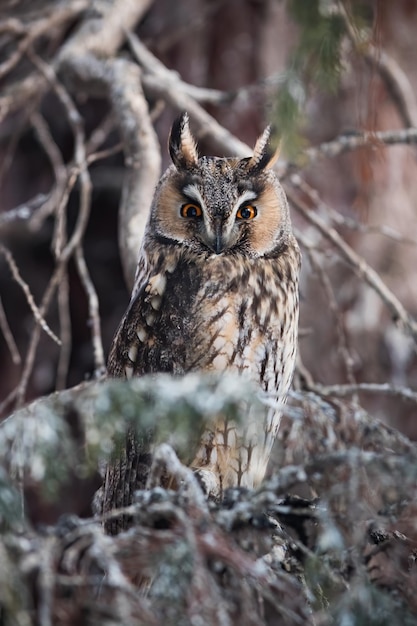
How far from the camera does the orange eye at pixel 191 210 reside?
220 centimetres

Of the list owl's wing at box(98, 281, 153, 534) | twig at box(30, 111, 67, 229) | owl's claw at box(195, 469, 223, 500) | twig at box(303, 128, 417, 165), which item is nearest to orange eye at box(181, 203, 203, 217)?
owl's wing at box(98, 281, 153, 534)

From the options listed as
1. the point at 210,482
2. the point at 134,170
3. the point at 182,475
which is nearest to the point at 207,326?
the point at 210,482

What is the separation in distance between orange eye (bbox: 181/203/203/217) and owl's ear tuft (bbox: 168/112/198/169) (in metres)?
0.11

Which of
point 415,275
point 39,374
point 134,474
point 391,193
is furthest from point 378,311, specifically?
point 134,474

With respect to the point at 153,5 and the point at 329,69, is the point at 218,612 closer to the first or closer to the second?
the point at 329,69

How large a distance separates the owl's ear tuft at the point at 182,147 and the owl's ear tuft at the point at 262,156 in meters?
0.15

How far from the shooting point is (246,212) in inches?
87.9

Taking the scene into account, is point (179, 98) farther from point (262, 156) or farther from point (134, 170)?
point (262, 156)

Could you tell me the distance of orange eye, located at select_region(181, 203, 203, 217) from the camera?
7.20ft

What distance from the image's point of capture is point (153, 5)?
165 inches

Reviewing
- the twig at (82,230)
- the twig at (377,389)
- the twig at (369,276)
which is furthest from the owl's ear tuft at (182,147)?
the twig at (377,389)

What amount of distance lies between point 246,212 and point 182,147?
9.6 inches

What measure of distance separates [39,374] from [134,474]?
235cm

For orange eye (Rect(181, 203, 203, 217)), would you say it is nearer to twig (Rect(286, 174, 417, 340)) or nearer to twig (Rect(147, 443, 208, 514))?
twig (Rect(286, 174, 417, 340))
